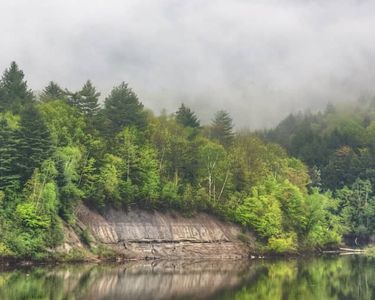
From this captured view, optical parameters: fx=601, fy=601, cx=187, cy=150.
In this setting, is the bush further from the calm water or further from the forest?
the calm water

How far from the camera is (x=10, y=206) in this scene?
79.2 meters

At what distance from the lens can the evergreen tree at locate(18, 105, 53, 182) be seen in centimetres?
8469

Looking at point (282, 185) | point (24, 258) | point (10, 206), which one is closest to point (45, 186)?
point (10, 206)

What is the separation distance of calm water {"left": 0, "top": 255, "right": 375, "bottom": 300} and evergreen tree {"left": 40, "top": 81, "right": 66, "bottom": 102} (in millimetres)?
56390

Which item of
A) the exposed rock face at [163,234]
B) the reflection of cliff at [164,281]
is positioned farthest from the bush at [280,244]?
the reflection of cliff at [164,281]

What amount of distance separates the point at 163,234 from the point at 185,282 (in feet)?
130

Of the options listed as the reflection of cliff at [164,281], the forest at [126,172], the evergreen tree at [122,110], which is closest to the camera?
the reflection of cliff at [164,281]

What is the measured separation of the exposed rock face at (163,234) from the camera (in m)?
95.5

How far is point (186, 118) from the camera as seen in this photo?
157 m

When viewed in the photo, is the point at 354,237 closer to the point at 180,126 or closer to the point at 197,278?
the point at 180,126

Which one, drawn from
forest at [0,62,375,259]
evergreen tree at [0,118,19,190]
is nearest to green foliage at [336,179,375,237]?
forest at [0,62,375,259]

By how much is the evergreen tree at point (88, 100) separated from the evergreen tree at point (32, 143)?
34362 mm

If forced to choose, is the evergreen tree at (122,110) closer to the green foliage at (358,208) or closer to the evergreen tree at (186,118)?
the evergreen tree at (186,118)

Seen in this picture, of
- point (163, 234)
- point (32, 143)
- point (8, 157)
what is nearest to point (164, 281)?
point (32, 143)
